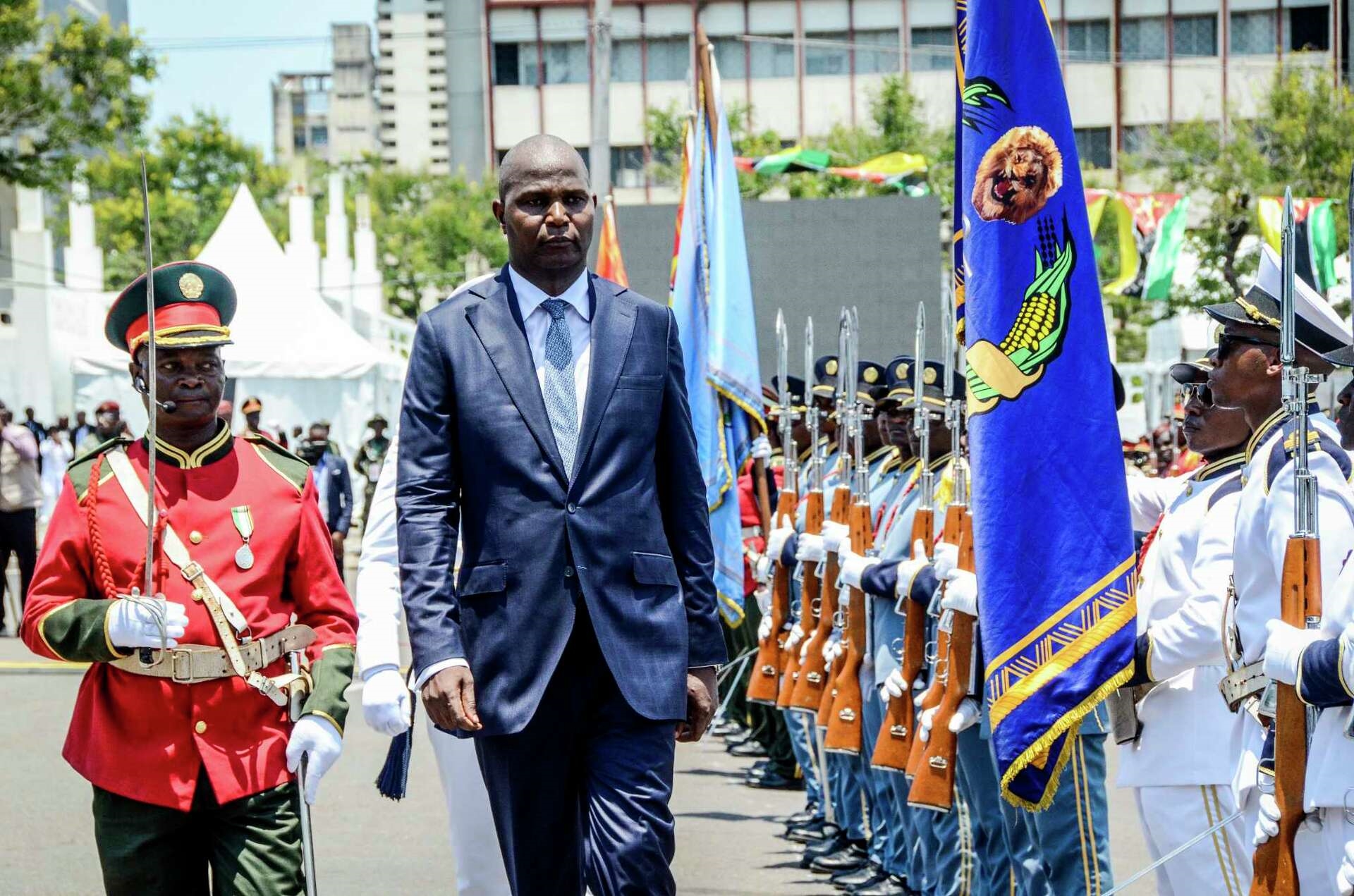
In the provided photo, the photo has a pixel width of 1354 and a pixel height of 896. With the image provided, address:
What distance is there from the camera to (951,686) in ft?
20.3

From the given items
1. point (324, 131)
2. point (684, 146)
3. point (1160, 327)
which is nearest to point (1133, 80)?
point (1160, 327)

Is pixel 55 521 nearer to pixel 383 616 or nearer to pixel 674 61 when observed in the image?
pixel 383 616

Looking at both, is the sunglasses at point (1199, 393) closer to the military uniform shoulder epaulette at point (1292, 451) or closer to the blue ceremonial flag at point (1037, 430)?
the military uniform shoulder epaulette at point (1292, 451)

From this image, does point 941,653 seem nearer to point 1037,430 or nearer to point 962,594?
point 962,594

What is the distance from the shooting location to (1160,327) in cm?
2505

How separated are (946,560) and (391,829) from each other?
368 cm

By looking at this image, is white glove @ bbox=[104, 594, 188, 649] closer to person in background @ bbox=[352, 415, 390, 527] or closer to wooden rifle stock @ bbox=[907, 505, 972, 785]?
wooden rifle stock @ bbox=[907, 505, 972, 785]

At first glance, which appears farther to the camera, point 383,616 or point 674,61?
point 674,61

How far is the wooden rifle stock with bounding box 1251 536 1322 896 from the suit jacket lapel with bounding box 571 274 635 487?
1.45m

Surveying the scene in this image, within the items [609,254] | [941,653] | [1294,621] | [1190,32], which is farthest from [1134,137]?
[1294,621]

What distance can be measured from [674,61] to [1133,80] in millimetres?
13380

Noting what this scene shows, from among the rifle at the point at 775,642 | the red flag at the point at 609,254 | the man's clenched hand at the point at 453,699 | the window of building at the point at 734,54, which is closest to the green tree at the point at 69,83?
the red flag at the point at 609,254

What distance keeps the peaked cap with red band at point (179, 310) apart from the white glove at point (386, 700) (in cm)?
100

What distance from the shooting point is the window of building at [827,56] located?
5981 cm
